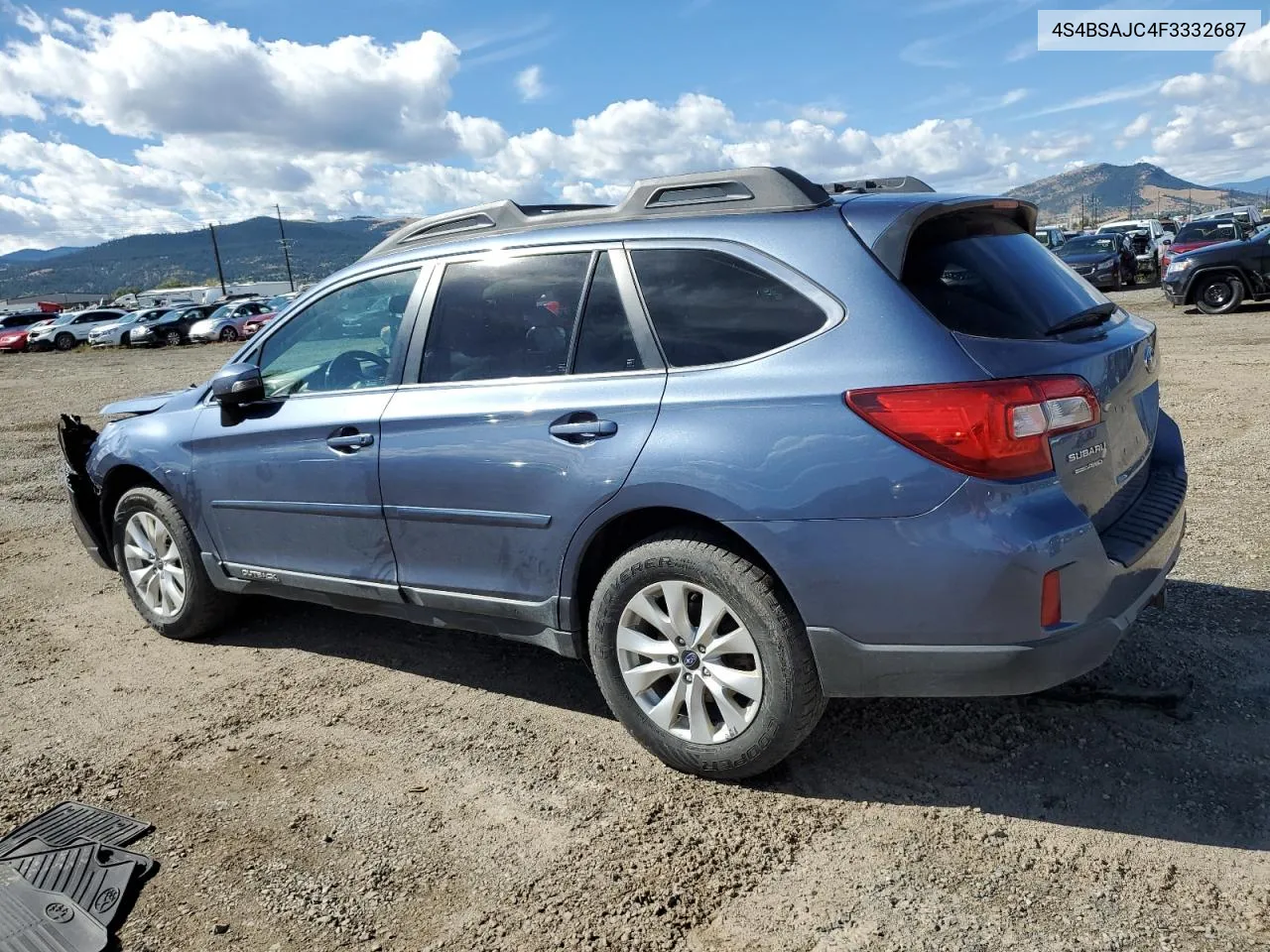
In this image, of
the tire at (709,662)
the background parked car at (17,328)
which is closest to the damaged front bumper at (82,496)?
the tire at (709,662)

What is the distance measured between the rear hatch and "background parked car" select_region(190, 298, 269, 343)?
126 feet

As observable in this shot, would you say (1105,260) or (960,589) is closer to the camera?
(960,589)

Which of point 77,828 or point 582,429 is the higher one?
point 582,429

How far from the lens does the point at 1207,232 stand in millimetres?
21891

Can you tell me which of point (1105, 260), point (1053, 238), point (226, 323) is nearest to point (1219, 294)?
point (1105, 260)

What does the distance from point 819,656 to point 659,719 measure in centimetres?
63

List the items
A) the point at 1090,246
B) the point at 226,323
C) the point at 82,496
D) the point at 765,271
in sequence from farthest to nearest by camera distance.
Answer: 1. the point at 226,323
2. the point at 1090,246
3. the point at 82,496
4. the point at 765,271

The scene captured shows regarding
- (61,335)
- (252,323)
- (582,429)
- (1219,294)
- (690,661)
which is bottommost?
(1219,294)

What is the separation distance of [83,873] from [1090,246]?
28.4 m

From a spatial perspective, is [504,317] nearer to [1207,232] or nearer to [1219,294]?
[1219,294]

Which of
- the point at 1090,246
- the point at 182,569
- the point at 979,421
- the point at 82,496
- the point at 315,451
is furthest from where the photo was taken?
the point at 1090,246

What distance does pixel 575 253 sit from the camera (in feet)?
11.1

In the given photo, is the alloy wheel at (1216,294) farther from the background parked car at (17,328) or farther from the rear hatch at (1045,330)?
the background parked car at (17,328)

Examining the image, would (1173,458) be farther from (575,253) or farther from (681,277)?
(575,253)
